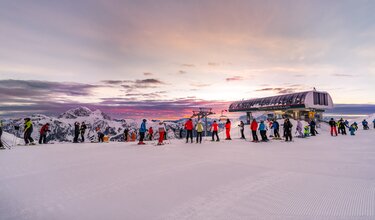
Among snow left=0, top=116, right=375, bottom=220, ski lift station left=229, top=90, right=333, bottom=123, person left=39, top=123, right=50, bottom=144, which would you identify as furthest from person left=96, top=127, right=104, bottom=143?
ski lift station left=229, top=90, right=333, bottom=123

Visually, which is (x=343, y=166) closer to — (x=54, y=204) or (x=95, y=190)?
(x=95, y=190)

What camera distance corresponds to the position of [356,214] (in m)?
3.40

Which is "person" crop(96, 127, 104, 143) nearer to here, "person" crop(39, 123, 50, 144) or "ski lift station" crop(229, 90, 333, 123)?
"person" crop(39, 123, 50, 144)

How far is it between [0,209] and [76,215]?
1576 millimetres

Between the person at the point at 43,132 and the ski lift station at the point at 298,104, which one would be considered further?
the ski lift station at the point at 298,104

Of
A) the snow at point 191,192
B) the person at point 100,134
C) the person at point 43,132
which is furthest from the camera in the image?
the person at point 100,134

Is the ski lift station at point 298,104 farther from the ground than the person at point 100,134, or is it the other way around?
the ski lift station at point 298,104

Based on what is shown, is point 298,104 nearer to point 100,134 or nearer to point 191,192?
point 100,134

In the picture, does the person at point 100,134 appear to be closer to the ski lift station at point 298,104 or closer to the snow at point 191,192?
the snow at point 191,192

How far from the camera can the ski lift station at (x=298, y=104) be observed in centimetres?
4544

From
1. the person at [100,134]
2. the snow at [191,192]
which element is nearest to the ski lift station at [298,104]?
the person at [100,134]

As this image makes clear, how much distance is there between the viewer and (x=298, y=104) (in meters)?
46.0

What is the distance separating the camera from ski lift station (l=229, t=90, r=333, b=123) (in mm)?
45438

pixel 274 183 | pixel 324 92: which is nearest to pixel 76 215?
pixel 274 183
